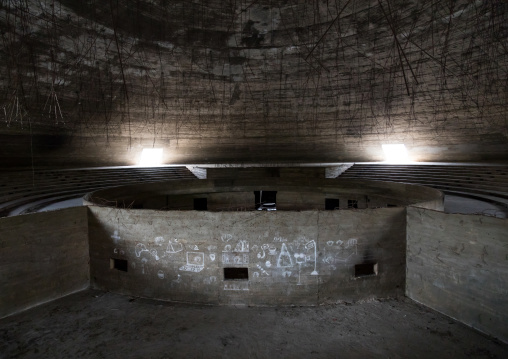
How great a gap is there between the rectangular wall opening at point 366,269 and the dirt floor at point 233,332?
1.72 ft

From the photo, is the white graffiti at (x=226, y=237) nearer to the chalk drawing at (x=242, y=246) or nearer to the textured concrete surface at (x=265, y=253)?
the textured concrete surface at (x=265, y=253)

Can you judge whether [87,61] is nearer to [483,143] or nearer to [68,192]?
[68,192]

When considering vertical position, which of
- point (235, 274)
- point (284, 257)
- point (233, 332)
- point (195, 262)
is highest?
point (284, 257)

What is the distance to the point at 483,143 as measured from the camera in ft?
44.4

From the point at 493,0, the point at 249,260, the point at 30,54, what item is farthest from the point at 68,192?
the point at 493,0

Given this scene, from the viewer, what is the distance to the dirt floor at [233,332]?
502cm

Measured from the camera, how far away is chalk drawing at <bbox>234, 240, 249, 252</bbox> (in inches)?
247

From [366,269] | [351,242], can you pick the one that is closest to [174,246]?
[351,242]

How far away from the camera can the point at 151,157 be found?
17.0 metres

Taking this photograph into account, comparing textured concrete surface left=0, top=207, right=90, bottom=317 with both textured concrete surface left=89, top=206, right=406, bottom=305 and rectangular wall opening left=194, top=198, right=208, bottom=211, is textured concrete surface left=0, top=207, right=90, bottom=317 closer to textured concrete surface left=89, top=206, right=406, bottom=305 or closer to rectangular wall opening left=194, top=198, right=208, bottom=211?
textured concrete surface left=89, top=206, right=406, bottom=305

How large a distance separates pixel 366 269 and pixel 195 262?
327 centimetres

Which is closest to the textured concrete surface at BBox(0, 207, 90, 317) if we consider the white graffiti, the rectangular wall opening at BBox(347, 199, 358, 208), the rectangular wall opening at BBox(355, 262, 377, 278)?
the white graffiti

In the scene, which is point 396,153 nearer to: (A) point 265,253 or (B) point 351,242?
(B) point 351,242

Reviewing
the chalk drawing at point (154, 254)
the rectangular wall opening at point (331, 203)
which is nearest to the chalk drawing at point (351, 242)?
the chalk drawing at point (154, 254)
